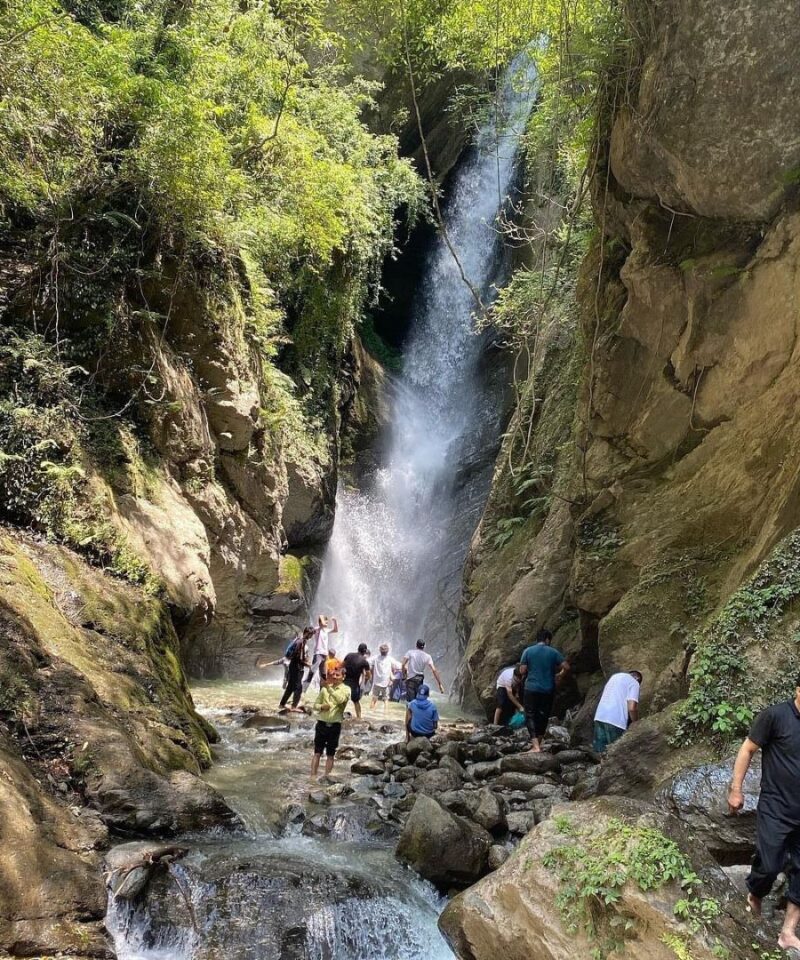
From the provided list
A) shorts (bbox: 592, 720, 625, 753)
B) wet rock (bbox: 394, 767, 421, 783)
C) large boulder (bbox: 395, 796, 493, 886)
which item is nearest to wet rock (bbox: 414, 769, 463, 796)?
wet rock (bbox: 394, 767, 421, 783)

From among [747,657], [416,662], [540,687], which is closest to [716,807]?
[747,657]

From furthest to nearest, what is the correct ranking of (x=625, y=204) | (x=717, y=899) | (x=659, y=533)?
(x=625, y=204) < (x=659, y=533) < (x=717, y=899)

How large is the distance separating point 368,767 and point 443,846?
2777mm

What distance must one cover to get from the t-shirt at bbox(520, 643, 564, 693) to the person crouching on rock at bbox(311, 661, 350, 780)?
8.98 feet

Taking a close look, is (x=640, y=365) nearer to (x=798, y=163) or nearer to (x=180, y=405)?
(x=798, y=163)

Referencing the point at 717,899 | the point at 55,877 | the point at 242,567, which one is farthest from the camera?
the point at 242,567

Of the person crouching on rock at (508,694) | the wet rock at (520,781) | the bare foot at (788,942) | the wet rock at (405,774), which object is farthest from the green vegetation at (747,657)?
the person crouching on rock at (508,694)

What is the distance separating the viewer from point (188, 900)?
16.3 ft

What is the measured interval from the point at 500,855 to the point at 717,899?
271cm

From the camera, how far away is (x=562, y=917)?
3.82 metres

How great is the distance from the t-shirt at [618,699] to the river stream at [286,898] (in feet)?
9.13

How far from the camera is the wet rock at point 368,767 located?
8523 millimetres

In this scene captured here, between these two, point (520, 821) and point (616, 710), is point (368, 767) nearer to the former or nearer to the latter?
Result: point (520, 821)

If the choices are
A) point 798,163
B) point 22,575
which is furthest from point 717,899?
point 798,163
